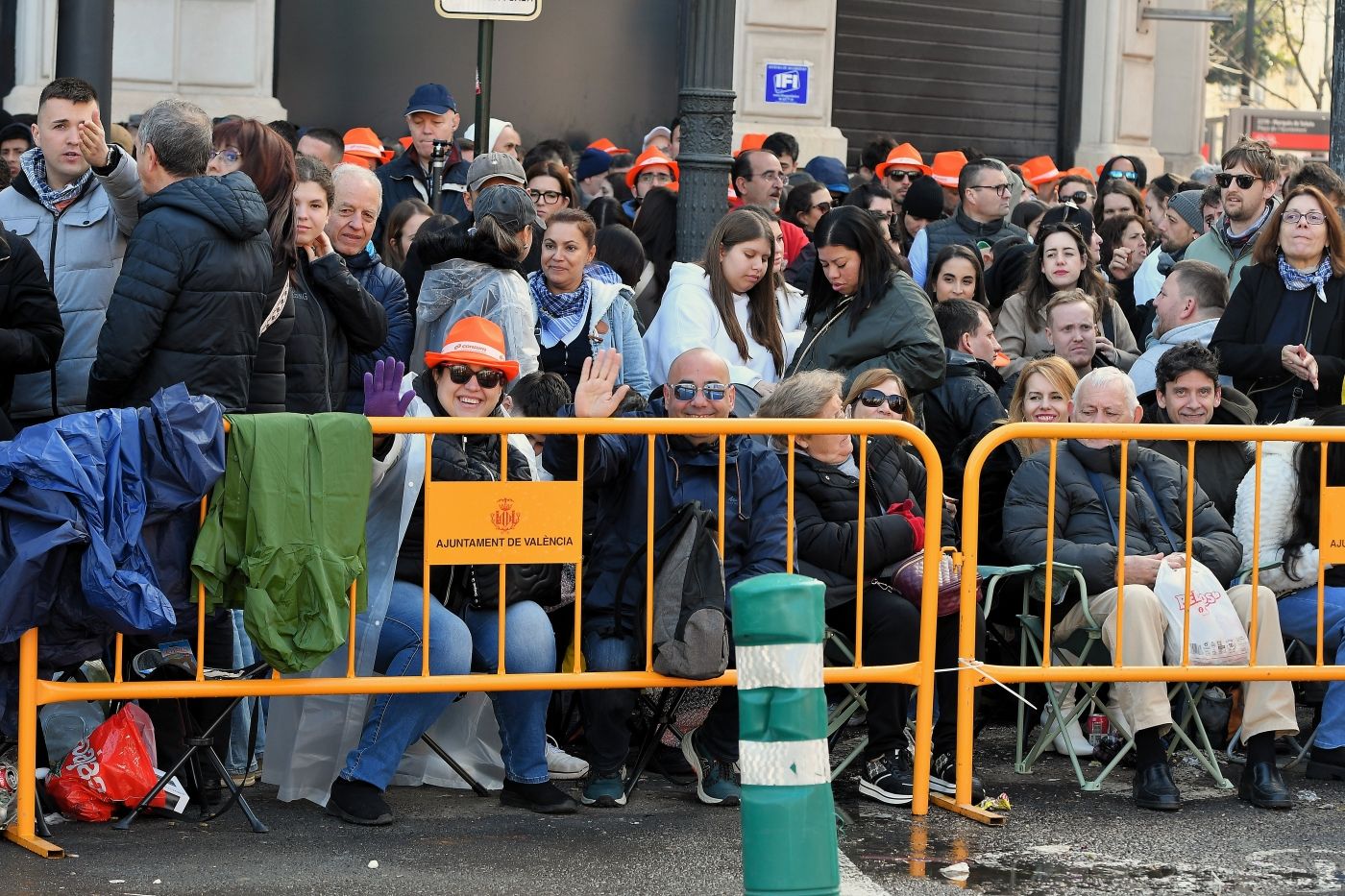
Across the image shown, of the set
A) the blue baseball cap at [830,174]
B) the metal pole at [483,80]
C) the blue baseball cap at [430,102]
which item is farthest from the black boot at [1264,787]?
the blue baseball cap at [830,174]

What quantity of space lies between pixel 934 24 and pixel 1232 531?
14617mm

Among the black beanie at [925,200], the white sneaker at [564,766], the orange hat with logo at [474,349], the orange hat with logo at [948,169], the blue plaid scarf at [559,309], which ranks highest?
the orange hat with logo at [948,169]

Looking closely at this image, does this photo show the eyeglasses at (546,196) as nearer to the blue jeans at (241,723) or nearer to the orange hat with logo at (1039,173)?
the blue jeans at (241,723)

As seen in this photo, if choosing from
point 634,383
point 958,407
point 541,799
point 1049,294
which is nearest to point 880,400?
point 958,407

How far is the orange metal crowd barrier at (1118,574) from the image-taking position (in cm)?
656

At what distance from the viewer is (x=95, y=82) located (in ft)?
24.2

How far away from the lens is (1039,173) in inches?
682

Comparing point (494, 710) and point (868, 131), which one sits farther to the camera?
point (868, 131)

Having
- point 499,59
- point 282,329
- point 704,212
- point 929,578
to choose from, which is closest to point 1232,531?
point 929,578

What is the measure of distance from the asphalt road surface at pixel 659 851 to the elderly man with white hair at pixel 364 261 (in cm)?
184

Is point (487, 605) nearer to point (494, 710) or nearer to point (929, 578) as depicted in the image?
point (494, 710)

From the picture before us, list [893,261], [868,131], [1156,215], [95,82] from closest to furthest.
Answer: [95,82] → [893,261] → [1156,215] → [868,131]

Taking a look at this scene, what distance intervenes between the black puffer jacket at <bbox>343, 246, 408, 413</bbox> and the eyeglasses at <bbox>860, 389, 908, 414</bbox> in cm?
193

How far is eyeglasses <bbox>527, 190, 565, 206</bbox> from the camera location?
10062mm
